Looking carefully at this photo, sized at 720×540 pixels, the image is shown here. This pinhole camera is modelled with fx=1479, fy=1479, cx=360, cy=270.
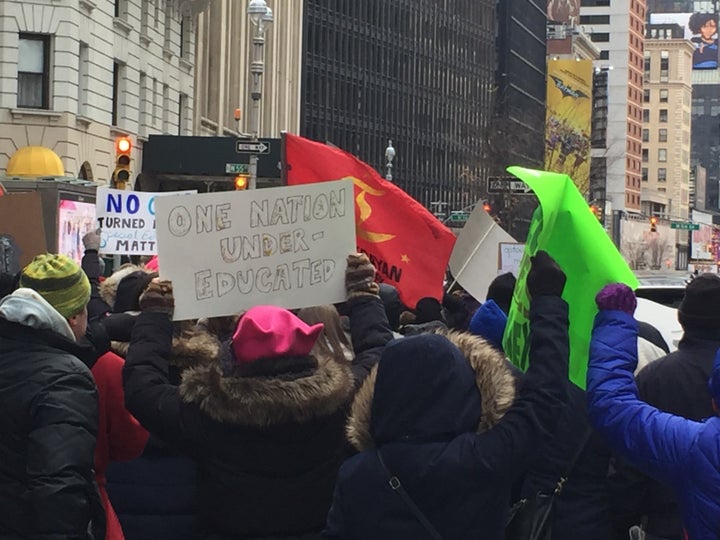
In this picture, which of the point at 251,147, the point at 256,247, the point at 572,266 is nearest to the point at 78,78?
the point at 251,147

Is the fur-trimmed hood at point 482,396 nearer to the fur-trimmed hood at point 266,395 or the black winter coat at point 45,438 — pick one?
the fur-trimmed hood at point 266,395

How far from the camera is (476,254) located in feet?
29.9

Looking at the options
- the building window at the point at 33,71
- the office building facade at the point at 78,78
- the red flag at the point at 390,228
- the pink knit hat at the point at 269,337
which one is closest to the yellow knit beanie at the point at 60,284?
the pink knit hat at the point at 269,337

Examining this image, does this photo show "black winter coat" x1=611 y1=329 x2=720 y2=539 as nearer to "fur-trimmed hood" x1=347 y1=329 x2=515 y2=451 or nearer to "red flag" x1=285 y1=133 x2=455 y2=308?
"fur-trimmed hood" x1=347 y1=329 x2=515 y2=451

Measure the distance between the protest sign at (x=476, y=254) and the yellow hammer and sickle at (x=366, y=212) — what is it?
0.47 m

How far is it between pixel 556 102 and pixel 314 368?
424 feet

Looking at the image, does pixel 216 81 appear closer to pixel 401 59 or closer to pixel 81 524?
pixel 401 59

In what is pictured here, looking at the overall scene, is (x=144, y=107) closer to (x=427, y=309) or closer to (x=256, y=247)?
(x=427, y=309)

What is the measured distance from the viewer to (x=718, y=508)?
420 cm

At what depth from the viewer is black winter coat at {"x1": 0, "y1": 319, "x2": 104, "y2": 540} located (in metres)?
4.44

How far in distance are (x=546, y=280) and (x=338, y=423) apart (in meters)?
0.89

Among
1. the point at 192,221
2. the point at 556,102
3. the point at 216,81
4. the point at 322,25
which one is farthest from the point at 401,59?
the point at 192,221

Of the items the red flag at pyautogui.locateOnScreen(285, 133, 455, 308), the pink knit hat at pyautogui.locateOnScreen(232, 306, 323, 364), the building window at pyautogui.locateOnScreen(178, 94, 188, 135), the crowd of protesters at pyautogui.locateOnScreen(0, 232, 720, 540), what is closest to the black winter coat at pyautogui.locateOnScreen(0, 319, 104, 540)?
the crowd of protesters at pyautogui.locateOnScreen(0, 232, 720, 540)

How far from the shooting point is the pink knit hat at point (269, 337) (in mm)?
5000
